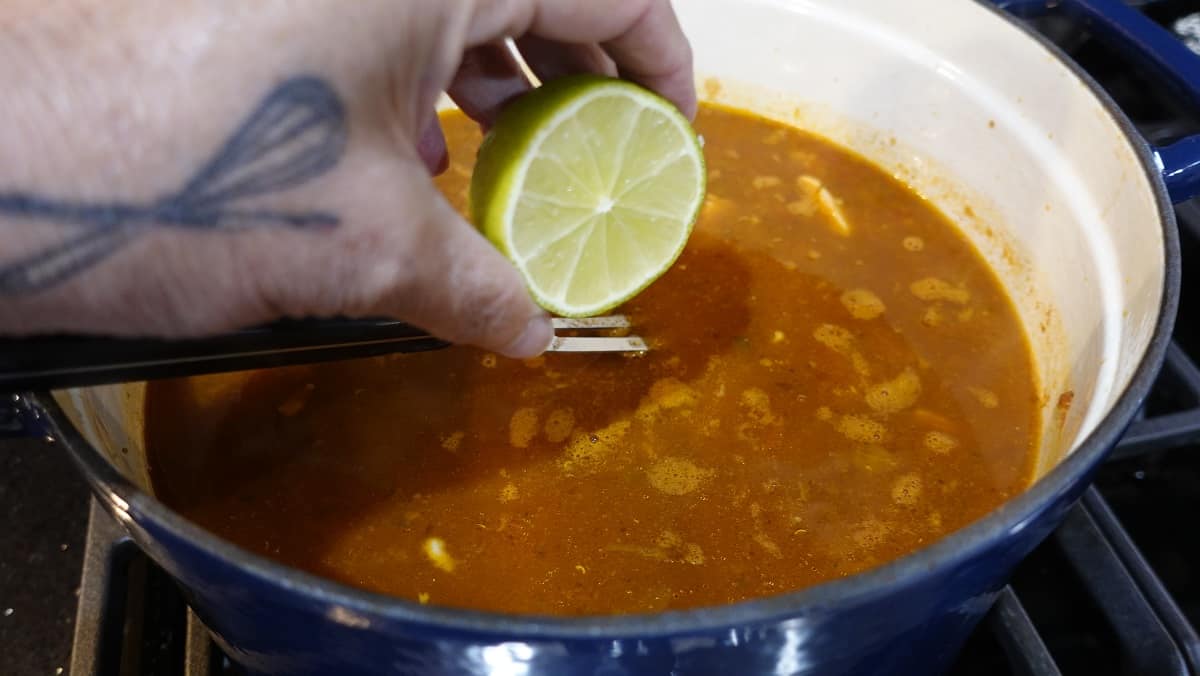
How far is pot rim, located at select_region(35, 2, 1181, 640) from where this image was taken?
2.37 feet

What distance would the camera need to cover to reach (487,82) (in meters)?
1.35

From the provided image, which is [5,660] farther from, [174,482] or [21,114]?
[21,114]

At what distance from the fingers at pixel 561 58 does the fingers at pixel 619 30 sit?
0.06m

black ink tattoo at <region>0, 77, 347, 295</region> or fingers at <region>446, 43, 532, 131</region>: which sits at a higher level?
black ink tattoo at <region>0, 77, 347, 295</region>

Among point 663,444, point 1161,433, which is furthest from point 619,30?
point 1161,433

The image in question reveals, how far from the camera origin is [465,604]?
1160 millimetres

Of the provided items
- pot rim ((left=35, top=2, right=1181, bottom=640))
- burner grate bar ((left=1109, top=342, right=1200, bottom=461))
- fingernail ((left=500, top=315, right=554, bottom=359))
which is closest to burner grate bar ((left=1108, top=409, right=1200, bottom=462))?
burner grate bar ((left=1109, top=342, right=1200, bottom=461))

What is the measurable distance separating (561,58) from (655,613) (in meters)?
0.91

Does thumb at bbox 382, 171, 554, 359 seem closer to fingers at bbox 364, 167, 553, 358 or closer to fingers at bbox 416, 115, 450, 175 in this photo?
fingers at bbox 364, 167, 553, 358

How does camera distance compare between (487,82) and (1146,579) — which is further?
(487,82)

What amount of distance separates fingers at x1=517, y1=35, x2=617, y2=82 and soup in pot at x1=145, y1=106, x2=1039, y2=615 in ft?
1.27

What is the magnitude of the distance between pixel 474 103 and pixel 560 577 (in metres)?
0.67

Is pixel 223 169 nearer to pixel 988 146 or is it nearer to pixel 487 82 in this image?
pixel 487 82

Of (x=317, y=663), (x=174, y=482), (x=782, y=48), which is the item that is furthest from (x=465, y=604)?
(x=782, y=48)
